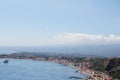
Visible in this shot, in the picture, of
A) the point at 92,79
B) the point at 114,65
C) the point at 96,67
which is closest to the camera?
the point at 92,79

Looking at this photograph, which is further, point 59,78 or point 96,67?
point 96,67

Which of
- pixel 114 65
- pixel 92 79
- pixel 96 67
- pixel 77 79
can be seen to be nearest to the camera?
pixel 92 79

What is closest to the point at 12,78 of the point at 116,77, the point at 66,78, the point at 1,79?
the point at 1,79

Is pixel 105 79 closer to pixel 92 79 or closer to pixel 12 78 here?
pixel 92 79

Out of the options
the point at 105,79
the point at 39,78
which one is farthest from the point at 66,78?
the point at 105,79

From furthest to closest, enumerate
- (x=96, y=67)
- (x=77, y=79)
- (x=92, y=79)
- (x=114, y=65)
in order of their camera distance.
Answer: (x=96, y=67), (x=114, y=65), (x=77, y=79), (x=92, y=79)

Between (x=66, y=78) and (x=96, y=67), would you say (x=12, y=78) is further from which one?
(x=96, y=67)

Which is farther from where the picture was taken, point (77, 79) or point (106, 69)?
point (106, 69)
